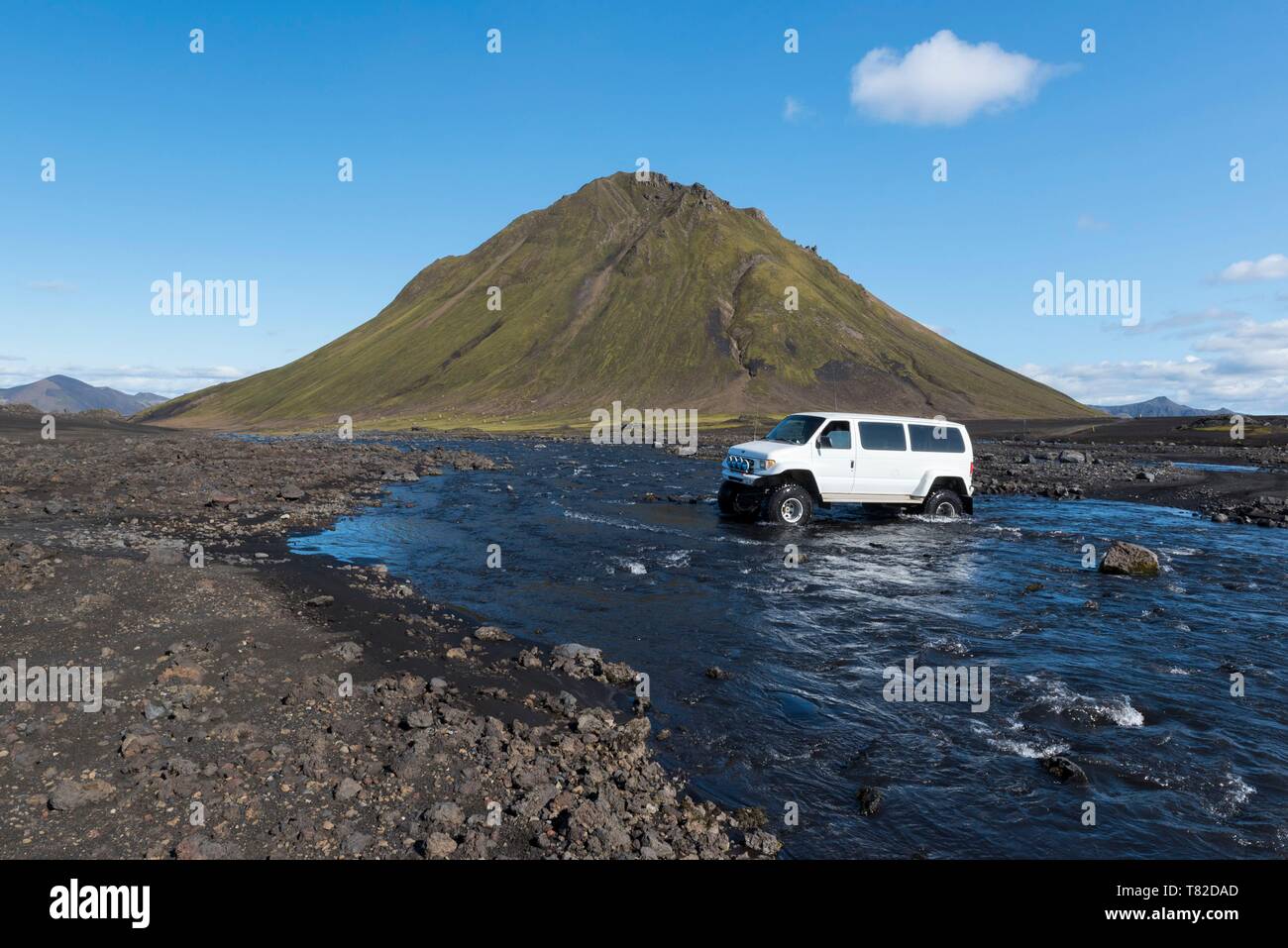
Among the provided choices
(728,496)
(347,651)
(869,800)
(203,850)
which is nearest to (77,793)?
(203,850)

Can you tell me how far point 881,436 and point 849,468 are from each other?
5.31ft

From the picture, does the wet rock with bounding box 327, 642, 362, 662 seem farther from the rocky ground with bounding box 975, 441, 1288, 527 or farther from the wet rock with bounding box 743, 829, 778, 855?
the rocky ground with bounding box 975, 441, 1288, 527

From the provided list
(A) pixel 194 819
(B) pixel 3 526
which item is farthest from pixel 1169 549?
(B) pixel 3 526

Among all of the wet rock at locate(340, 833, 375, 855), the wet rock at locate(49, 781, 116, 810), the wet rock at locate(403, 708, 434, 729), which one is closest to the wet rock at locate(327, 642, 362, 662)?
the wet rock at locate(403, 708, 434, 729)

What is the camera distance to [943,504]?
74.3 feet

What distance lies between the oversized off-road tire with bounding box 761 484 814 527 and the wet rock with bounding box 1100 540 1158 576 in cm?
802

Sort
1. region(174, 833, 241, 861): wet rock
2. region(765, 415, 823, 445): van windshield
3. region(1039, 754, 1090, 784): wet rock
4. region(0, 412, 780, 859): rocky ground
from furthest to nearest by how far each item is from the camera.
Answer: region(765, 415, 823, 445): van windshield, region(1039, 754, 1090, 784): wet rock, region(0, 412, 780, 859): rocky ground, region(174, 833, 241, 861): wet rock

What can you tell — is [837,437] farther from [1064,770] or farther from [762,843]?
[762,843]

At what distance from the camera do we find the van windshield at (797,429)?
2153 centimetres

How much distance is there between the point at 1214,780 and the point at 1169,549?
1448 cm

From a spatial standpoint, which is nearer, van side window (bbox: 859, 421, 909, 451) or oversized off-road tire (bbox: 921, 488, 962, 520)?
van side window (bbox: 859, 421, 909, 451)

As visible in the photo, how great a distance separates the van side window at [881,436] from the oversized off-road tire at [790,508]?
8.64 feet

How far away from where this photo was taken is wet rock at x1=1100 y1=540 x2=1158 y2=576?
1579 cm

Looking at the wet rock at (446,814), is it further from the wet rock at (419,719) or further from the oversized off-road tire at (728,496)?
the oversized off-road tire at (728,496)
